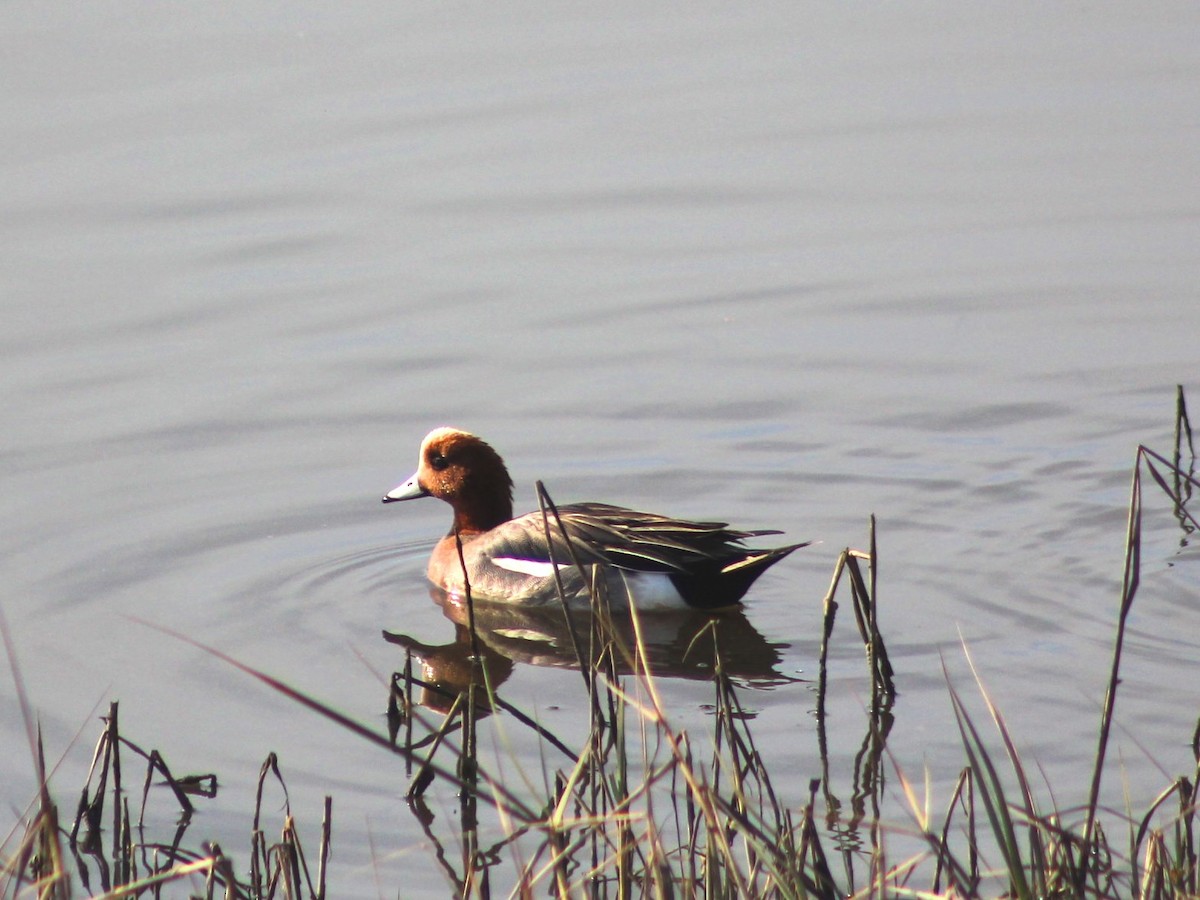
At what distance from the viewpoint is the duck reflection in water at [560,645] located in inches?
294

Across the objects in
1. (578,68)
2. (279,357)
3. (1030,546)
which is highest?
(578,68)

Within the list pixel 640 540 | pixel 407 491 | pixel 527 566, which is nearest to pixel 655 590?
pixel 640 540

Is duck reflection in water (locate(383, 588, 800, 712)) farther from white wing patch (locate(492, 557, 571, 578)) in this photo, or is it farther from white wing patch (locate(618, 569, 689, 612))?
white wing patch (locate(492, 557, 571, 578))

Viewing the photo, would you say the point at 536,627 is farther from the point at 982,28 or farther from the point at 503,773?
the point at 982,28

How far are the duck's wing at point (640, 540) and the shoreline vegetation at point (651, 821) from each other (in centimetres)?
101

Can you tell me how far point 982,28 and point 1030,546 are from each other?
7329mm

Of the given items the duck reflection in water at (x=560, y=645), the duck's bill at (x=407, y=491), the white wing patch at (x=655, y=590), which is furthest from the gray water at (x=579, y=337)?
the white wing patch at (x=655, y=590)

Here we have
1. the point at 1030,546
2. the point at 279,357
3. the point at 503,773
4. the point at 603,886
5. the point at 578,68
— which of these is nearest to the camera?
the point at 603,886

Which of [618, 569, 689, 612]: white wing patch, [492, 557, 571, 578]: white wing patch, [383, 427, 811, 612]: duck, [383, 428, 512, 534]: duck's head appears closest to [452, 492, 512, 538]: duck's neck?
[383, 428, 512, 534]: duck's head

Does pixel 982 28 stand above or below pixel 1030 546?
above

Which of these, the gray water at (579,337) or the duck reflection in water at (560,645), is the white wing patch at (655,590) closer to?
the duck reflection in water at (560,645)

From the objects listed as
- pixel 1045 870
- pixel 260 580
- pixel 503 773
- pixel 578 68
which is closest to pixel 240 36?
pixel 578 68

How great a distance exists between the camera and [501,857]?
18.7 feet

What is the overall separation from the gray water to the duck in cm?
25
